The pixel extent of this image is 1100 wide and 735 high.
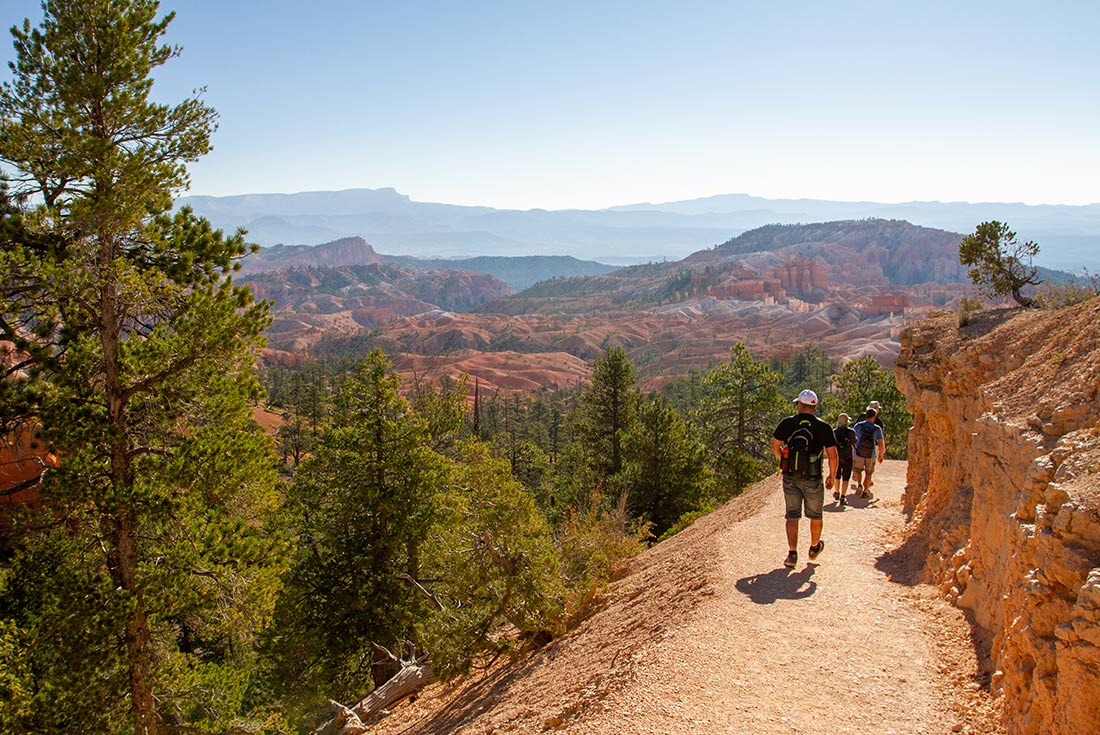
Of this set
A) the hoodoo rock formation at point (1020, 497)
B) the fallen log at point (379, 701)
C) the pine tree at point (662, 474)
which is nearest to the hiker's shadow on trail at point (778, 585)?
the hoodoo rock formation at point (1020, 497)

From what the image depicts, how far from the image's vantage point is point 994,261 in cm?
1568

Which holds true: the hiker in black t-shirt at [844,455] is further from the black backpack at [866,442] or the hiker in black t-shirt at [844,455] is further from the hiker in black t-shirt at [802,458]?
the hiker in black t-shirt at [802,458]

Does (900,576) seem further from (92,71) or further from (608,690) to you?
(92,71)

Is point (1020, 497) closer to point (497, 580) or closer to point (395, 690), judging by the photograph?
point (497, 580)

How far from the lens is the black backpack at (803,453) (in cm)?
805

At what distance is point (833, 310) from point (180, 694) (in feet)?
580

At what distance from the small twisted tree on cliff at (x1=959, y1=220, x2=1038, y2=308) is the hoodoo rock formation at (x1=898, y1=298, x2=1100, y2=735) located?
5802 millimetres

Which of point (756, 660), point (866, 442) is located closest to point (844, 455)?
point (866, 442)

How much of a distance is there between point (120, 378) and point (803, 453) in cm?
830

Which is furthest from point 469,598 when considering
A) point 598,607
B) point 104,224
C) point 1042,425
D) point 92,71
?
point 92,71

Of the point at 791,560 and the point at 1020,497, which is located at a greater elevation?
the point at 1020,497

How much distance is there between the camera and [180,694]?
343 inches

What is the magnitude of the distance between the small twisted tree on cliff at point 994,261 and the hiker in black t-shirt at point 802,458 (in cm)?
1055

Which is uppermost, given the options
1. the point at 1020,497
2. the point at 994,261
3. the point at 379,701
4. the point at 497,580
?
the point at 994,261
